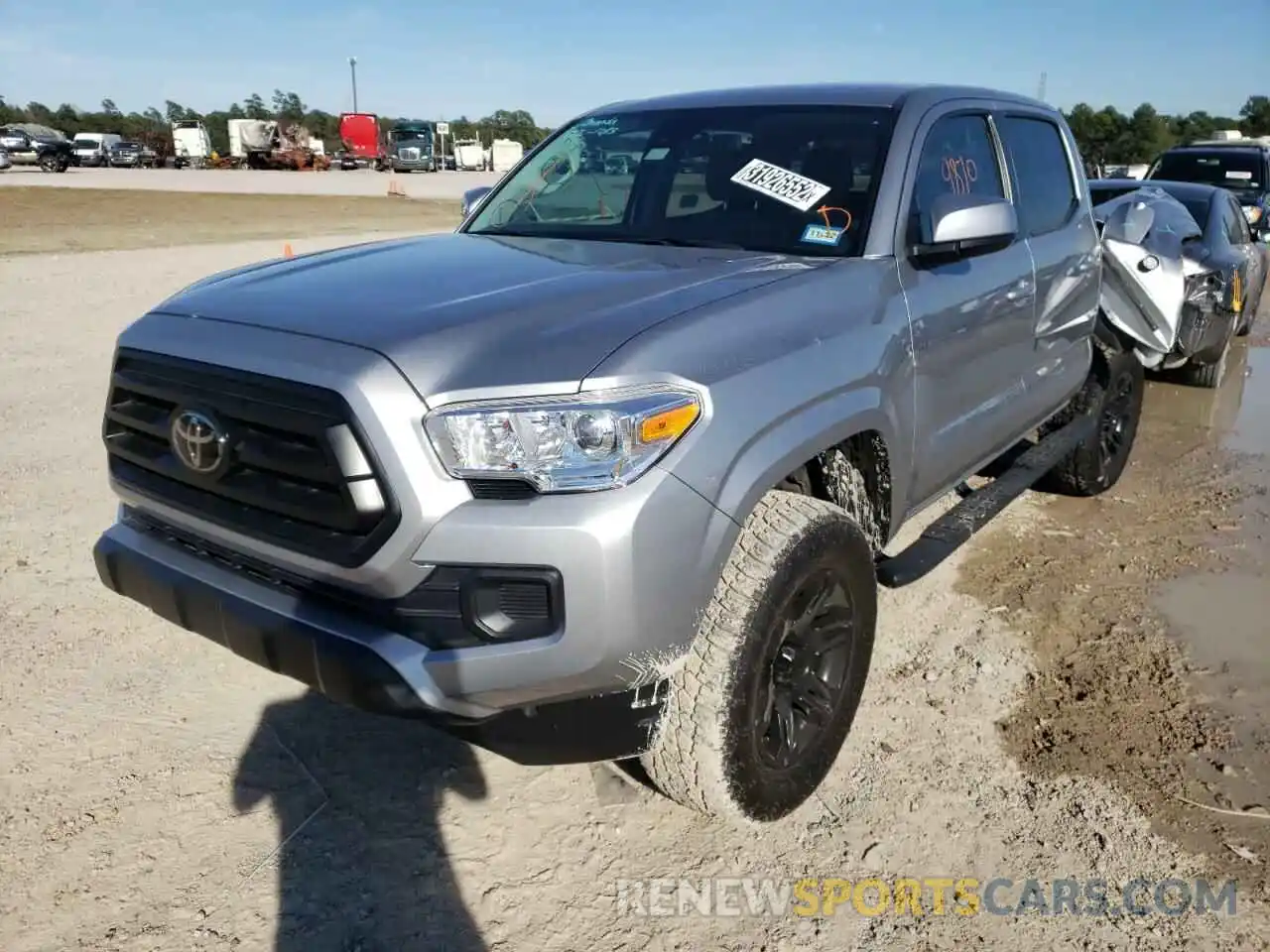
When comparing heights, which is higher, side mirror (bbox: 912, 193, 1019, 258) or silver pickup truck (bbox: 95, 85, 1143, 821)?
side mirror (bbox: 912, 193, 1019, 258)

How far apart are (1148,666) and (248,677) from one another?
3247 mm

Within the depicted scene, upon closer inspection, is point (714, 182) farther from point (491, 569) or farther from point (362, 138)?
point (362, 138)

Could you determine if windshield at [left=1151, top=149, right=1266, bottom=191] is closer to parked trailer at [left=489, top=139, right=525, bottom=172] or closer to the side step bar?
the side step bar

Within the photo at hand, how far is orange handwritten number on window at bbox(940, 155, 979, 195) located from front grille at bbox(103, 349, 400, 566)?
2.42 m

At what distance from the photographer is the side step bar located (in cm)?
329

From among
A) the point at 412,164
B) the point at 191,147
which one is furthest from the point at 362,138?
the point at 191,147

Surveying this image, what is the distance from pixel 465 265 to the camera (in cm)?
297

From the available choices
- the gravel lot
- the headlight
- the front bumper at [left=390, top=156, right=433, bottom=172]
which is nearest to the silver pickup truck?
the headlight

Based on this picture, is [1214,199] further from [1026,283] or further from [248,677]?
[248,677]

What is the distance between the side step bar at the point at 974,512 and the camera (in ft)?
10.8

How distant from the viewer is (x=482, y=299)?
8.27 ft

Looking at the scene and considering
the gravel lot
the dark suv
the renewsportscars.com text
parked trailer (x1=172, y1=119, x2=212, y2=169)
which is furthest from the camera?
parked trailer (x1=172, y1=119, x2=212, y2=169)

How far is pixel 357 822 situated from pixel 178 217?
70.3 feet

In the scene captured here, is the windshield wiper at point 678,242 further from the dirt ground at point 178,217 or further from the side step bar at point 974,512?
the dirt ground at point 178,217
